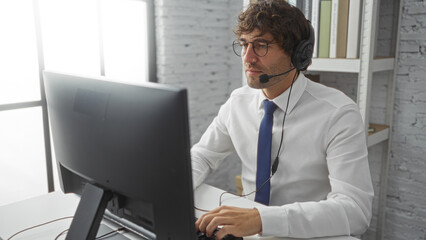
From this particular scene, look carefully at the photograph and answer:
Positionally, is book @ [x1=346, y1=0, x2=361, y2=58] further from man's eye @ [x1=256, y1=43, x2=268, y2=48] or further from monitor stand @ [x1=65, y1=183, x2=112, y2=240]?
monitor stand @ [x1=65, y1=183, x2=112, y2=240]

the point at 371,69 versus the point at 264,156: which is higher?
the point at 371,69

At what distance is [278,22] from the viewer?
1297 millimetres

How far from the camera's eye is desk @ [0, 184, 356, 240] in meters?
1.04

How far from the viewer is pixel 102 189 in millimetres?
840

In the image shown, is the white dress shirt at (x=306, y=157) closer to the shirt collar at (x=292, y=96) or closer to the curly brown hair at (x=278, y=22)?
the shirt collar at (x=292, y=96)

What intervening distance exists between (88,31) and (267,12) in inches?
49.3

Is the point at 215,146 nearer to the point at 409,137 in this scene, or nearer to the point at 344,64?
the point at 344,64

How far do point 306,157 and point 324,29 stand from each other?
72 cm

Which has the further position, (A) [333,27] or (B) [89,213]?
(A) [333,27]

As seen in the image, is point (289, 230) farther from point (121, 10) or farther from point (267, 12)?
point (121, 10)

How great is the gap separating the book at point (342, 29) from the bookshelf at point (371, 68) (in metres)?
0.03

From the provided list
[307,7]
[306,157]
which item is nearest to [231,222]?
[306,157]

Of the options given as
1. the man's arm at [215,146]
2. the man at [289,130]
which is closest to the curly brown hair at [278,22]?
the man at [289,130]

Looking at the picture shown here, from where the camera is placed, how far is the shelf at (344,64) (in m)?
1.64
